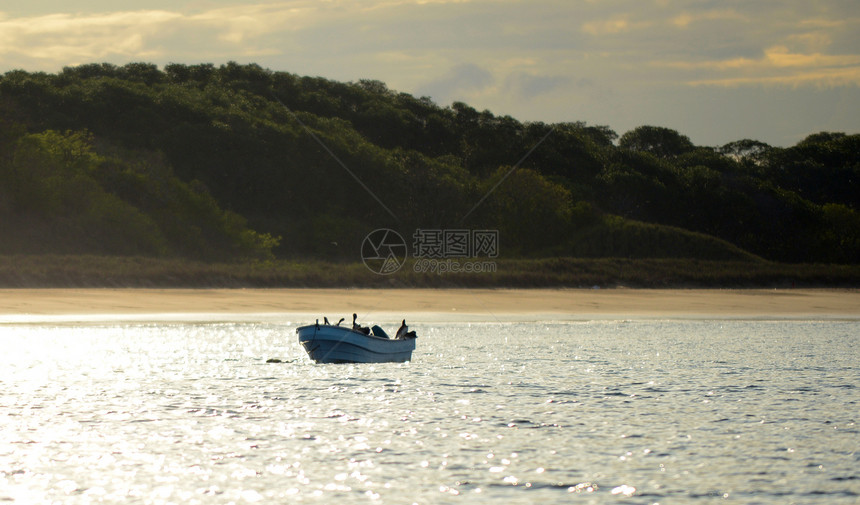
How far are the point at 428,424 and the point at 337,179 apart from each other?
75789 millimetres

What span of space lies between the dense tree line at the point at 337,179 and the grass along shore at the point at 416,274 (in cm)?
803

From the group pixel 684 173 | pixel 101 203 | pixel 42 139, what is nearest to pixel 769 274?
pixel 684 173

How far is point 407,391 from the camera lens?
77.4ft

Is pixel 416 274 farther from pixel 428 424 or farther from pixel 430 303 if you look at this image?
pixel 428 424

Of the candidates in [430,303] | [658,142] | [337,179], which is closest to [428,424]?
[430,303]

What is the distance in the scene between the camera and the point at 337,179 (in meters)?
93.2

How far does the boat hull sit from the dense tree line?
4183 centimetres

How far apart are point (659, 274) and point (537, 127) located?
150 ft

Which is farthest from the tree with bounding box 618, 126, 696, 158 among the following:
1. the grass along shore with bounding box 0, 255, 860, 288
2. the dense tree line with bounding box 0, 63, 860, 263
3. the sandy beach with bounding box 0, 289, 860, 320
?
the sandy beach with bounding box 0, 289, 860, 320

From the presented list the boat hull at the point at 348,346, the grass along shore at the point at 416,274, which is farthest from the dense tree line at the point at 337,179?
the boat hull at the point at 348,346

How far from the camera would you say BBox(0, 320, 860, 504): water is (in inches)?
530

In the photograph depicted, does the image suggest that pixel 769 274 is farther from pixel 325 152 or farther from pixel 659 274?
pixel 325 152

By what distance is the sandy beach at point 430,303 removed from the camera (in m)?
46.4

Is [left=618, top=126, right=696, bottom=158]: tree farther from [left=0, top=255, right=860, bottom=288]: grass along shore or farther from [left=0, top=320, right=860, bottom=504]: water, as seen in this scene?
[left=0, top=320, right=860, bottom=504]: water
